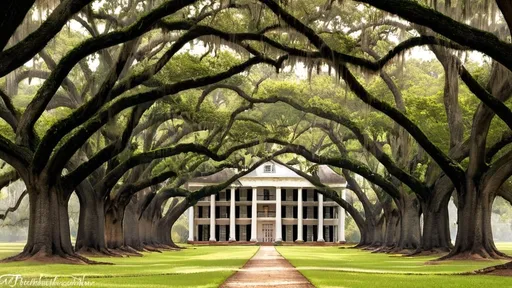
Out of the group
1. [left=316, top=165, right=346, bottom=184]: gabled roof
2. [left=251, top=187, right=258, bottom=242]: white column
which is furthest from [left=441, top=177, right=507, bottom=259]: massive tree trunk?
[left=251, top=187, right=258, bottom=242]: white column

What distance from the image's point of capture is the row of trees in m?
18.8

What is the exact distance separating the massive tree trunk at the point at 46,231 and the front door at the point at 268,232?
70.0m

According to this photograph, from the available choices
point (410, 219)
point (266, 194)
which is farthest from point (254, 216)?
point (410, 219)

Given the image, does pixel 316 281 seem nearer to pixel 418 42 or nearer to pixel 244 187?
pixel 418 42

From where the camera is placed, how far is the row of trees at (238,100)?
18750 millimetres

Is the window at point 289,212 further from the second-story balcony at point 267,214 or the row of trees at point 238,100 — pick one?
the row of trees at point 238,100

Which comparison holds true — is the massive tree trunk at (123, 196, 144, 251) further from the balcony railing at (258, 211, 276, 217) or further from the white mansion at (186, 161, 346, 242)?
the balcony railing at (258, 211, 276, 217)

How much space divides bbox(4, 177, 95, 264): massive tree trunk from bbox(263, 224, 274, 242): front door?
7001cm

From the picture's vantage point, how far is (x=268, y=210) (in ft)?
314

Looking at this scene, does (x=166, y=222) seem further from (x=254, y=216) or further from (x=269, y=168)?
(x=269, y=168)

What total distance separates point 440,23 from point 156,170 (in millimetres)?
A: 31563

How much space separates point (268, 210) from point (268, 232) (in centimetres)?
322

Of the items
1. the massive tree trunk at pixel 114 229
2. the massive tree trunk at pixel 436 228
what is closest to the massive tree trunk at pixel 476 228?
the massive tree trunk at pixel 436 228

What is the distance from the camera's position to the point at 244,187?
9369 centimetres
